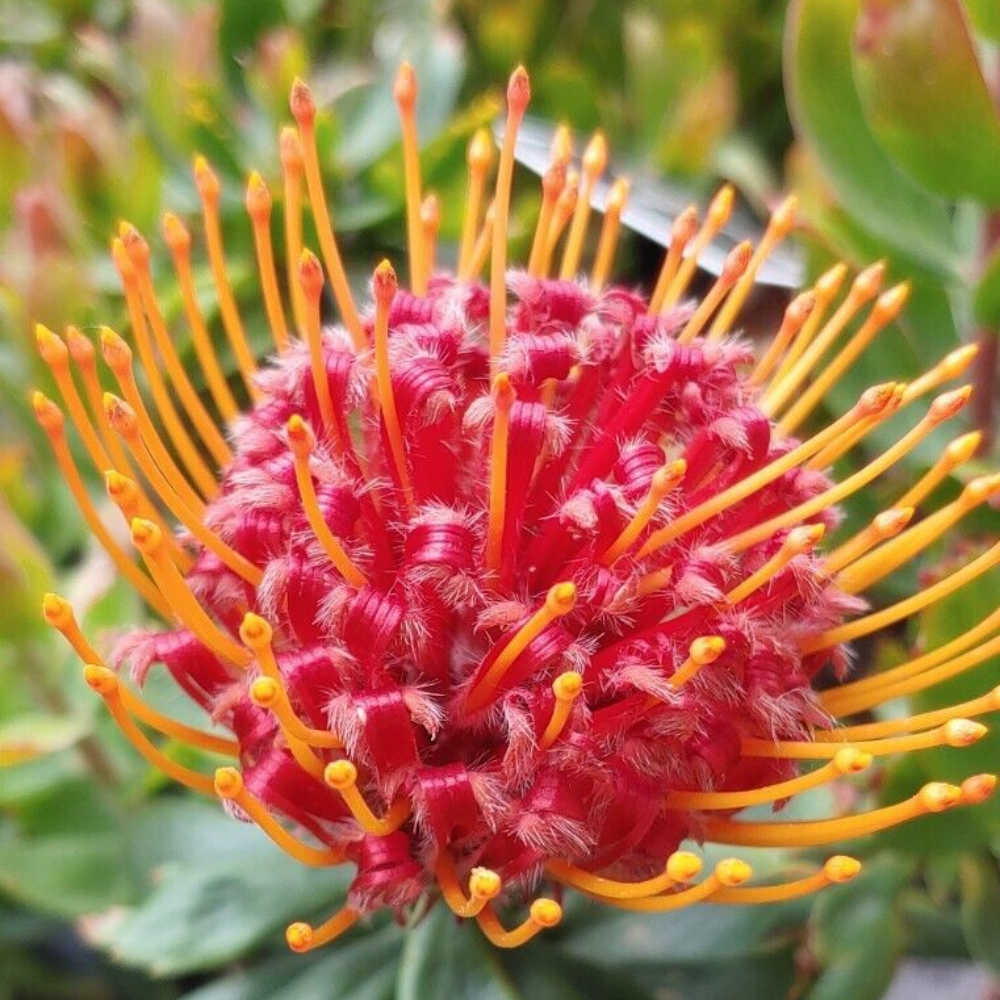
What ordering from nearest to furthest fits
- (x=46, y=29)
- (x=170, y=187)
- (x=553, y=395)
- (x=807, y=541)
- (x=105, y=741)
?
(x=807, y=541), (x=553, y=395), (x=105, y=741), (x=170, y=187), (x=46, y=29)

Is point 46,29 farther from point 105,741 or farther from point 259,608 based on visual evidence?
point 259,608

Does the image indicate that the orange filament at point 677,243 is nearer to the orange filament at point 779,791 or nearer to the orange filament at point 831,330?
the orange filament at point 831,330

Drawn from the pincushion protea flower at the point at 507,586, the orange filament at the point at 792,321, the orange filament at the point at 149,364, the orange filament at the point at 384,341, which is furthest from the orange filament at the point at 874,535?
the orange filament at the point at 149,364

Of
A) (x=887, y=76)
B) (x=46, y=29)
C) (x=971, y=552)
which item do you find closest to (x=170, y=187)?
(x=46, y=29)

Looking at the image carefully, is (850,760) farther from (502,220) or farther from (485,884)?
(502,220)

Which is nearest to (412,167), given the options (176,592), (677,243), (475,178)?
(475,178)

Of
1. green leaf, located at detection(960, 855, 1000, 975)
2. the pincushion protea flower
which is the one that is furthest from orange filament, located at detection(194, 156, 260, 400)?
green leaf, located at detection(960, 855, 1000, 975)

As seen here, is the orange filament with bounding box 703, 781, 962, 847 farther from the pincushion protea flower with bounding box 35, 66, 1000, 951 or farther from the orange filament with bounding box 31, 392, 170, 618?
the orange filament with bounding box 31, 392, 170, 618
